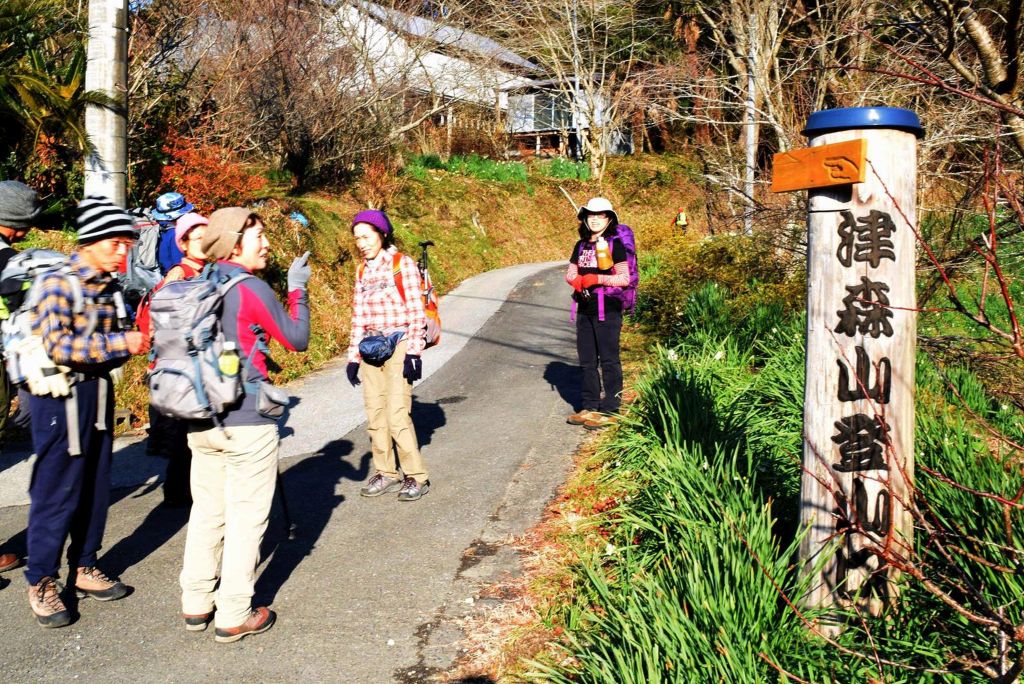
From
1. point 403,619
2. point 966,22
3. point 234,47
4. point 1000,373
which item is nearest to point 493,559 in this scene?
point 403,619

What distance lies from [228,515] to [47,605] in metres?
0.99

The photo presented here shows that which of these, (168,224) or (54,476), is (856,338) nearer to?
(54,476)

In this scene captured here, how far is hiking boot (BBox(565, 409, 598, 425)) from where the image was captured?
7.09 meters

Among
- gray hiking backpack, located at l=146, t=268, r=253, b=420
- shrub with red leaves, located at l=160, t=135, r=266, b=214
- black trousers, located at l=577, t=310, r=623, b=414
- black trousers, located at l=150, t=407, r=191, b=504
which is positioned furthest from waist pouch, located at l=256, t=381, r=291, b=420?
shrub with red leaves, located at l=160, t=135, r=266, b=214

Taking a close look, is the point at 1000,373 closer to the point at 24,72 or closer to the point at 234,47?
the point at 24,72

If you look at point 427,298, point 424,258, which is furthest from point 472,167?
point 427,298

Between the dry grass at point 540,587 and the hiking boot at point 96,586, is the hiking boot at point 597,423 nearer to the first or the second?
the dry grass at point 540,587

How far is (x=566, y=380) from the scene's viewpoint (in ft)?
29.6

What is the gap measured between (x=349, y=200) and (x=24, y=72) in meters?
9.36

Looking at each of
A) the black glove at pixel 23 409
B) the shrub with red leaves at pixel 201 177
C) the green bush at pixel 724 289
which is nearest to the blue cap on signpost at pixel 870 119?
the black glove at pixel 23 409

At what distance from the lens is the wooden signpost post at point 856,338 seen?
124 inches

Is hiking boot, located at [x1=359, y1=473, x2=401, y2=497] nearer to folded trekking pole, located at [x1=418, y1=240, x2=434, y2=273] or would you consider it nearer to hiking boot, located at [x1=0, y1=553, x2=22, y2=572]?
folded trekking pole, located at [x1=418, y1=240, x2=434, y2=273]

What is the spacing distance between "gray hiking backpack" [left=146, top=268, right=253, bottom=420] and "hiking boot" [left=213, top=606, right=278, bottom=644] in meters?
0.95

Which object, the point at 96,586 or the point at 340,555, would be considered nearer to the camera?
the point at 96,586
